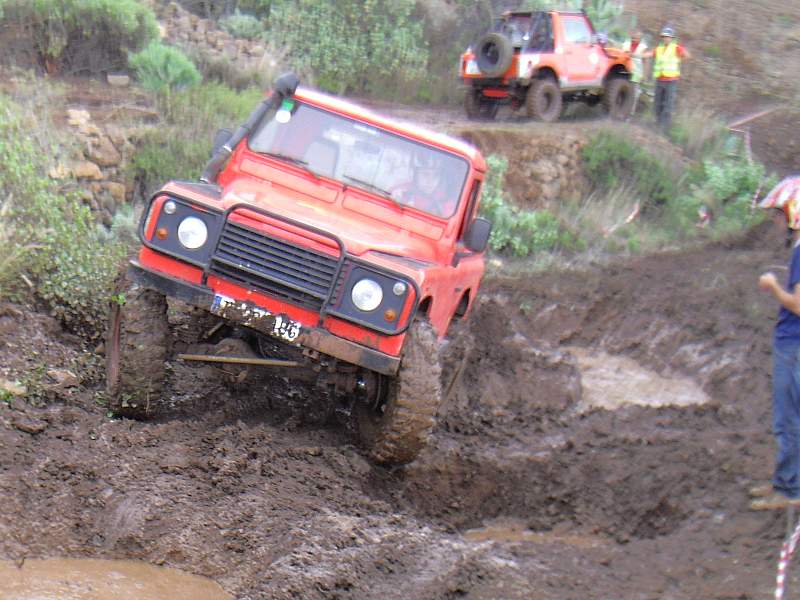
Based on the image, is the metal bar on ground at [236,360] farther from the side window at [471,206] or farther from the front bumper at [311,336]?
the side window at [471,206]

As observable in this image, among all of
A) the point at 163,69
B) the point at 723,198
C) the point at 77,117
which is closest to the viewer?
the point at 77,117

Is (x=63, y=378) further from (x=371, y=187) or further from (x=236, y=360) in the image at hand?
(x=371, y=187)

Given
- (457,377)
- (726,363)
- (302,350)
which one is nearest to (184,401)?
(302,350)

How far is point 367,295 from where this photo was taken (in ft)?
17.3

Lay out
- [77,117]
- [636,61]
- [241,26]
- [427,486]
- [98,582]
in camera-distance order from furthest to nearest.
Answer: [636,61]
[241,26]
[77,117]
[427,486]
[98,582]

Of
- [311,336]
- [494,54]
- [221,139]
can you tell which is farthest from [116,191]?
[494,54]

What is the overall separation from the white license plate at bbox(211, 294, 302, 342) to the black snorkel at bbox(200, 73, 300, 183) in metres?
1.23

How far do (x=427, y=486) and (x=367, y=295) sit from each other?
1.26m

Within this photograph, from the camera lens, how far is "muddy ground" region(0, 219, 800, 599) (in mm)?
4371

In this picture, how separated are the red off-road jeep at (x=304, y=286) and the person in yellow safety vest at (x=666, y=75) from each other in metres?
10.5

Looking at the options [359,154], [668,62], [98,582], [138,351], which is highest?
[359,154]

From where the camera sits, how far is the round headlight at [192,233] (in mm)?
5312

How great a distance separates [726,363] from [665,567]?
4.18 m

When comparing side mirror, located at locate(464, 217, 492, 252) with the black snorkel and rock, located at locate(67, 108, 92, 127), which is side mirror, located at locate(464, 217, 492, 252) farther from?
rock, located at locate(67, 108, 92, 127)
